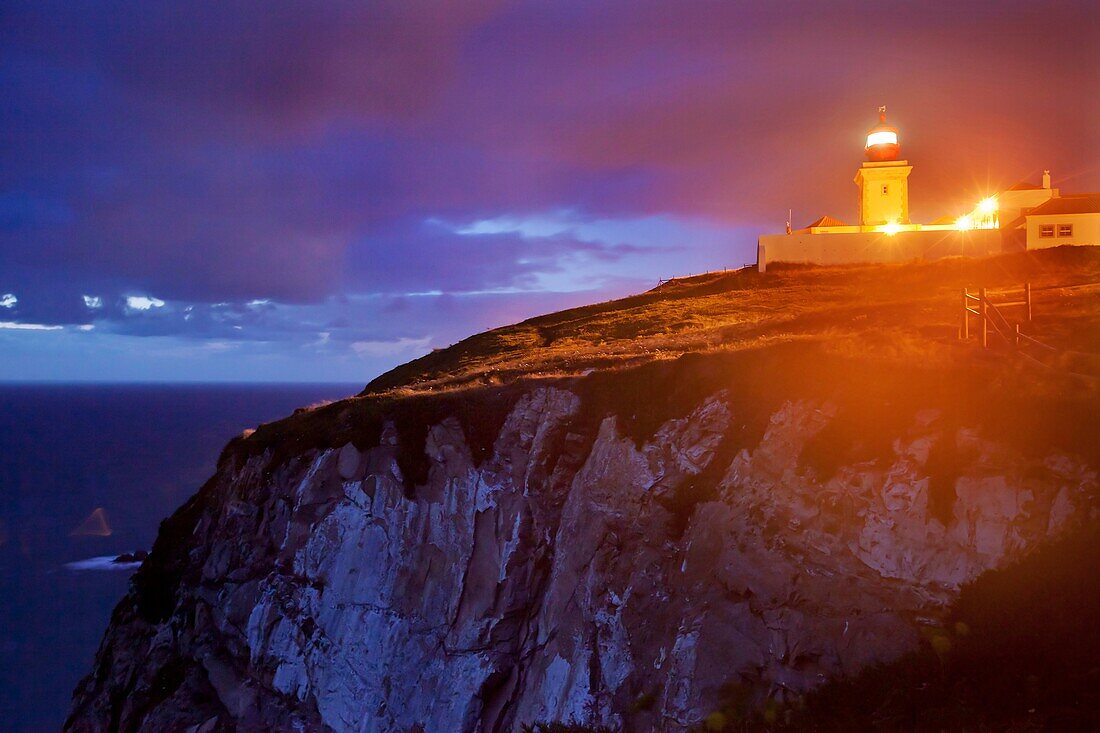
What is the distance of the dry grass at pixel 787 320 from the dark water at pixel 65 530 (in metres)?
26.9

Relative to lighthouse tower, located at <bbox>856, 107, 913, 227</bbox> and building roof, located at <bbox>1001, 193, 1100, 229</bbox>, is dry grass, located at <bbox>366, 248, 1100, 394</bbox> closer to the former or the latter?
building roof, located at <bbox>1001, 193, 1100, 229</bbox>

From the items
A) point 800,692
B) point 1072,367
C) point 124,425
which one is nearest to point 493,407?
point 800,692

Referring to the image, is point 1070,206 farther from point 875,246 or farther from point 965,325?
point 965,325

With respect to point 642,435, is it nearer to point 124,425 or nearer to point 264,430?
point 264,430

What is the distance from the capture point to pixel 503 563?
20.0 meters

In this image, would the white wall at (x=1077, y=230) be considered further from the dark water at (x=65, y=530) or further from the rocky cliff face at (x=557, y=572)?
the dark water at (x=65, y=530)

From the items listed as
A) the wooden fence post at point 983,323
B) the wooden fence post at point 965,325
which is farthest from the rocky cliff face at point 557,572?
the wooden fence post at point 965,325

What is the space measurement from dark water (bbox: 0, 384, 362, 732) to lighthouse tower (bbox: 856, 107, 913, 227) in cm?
6199

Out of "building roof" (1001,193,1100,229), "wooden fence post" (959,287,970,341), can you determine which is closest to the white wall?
"building roof" (1001,193,1100,229)

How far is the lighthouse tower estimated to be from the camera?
59656 mm

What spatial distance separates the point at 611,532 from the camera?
1786 centimetres

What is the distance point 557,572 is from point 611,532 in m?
1.82

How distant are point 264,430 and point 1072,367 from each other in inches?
990

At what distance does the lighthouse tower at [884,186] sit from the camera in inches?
2349
